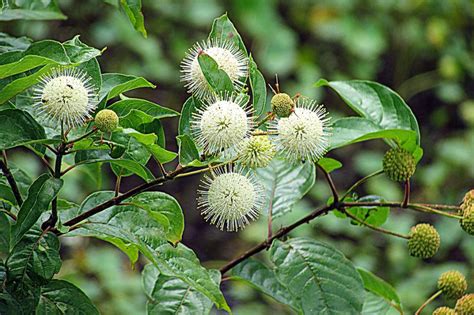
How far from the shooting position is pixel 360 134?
39.3 inches

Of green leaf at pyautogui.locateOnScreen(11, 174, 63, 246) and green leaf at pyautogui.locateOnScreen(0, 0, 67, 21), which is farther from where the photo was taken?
green leaf at pyautogui.locateOnScreen(0, 0, 67, 21)

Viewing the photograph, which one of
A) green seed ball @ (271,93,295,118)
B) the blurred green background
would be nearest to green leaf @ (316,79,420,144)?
green seed ball @ (271,93,295,118)

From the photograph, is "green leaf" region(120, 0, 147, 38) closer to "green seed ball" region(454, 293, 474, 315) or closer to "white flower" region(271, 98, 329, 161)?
"white flower" region(271, 98, 329, 161)

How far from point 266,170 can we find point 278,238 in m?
0.17

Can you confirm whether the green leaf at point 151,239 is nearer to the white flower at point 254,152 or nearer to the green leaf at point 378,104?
the white flower at point 254,152

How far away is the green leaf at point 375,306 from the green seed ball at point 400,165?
0.22m

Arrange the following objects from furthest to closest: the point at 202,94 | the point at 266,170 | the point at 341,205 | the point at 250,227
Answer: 1. the point at 250,227
2. the point at 266,170
3. the point at 341,205
4. the point at 202,94

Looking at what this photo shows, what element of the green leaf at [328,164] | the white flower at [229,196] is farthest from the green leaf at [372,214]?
the white flower at [229,196]

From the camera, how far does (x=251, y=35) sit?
10.9ft

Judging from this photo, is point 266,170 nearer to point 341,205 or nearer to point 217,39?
point 341,205

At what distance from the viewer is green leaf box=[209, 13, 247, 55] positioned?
2.95 feet

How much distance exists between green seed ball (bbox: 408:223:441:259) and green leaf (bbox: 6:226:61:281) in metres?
0.48

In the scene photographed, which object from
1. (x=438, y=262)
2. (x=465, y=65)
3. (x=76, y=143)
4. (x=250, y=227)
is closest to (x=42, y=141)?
(x=76, y=143)

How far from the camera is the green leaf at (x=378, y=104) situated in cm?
107
